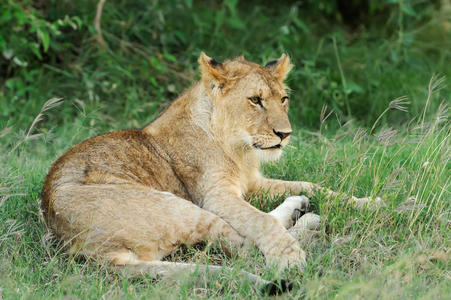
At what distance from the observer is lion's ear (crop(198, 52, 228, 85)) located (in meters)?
3.44

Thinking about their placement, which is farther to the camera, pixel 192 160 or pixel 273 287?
pixel 192 160

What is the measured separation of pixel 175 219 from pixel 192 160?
545 millimetres

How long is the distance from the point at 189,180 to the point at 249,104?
52 cm

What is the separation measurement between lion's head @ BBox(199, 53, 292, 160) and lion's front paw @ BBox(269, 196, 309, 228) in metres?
0.26

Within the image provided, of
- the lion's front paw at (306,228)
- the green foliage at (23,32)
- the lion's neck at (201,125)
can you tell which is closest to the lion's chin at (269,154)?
the lion's neck at (201,125)

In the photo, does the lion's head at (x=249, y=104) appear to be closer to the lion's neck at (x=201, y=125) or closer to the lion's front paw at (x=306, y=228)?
A: the lion's neck at (x=201, y=125)

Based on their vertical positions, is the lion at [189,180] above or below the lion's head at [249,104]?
below

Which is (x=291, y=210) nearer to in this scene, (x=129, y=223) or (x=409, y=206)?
(x=409, y=206)

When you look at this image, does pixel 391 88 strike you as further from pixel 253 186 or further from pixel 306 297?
pixel 306 297

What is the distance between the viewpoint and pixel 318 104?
584 centimetres

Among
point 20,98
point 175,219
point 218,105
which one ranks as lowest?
point 20,98

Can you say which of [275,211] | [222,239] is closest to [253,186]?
[275,211]

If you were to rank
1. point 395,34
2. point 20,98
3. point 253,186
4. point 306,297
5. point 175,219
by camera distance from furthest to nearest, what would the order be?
point 395,34 < point 20,98 < point 253,186 < point 175,219 < point 306,297

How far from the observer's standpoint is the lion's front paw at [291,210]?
329 cm
